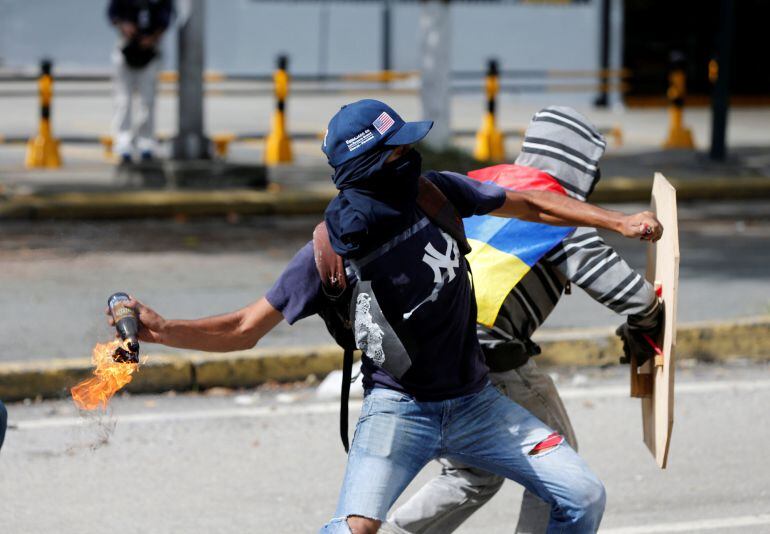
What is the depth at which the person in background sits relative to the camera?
15.0 m

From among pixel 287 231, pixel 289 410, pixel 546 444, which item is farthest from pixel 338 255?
pixel 287 231

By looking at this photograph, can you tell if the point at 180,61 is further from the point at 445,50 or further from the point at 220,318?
the point at 220,318

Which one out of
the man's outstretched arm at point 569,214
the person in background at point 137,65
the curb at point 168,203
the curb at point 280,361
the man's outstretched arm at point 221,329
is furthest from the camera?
the person in background at point 137,65

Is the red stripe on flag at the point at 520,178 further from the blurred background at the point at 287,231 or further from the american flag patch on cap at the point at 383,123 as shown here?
the blurred background at the point at 287,231

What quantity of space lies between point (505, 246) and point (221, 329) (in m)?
0.98

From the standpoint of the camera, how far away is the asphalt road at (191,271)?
8.66 m

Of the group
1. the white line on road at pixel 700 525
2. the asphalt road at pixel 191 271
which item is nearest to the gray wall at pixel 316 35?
the asphalt road at pixel 191 271

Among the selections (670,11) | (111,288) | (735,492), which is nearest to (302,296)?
(735,492)

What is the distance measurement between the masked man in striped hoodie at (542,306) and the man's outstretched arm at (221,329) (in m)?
0.76

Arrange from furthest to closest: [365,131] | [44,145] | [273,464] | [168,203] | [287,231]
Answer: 1. [44,145]
2. [168,203]
3. [287,231]
4. [273,464]
5. [365,131]

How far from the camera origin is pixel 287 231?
12.8 meters

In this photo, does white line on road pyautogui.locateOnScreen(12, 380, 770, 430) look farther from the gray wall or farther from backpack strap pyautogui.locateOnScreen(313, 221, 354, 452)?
the gray wall

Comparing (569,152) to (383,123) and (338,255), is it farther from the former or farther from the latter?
(338,255)

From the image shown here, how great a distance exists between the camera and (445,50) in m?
15.7
